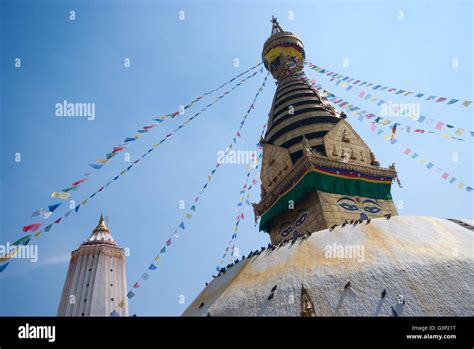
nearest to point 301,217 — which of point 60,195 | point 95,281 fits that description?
point 60,195

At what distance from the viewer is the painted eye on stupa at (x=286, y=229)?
15.7 m

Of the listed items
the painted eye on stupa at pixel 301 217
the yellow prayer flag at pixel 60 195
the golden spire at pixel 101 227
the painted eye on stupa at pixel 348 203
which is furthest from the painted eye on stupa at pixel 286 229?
the golden spire at pixel 101 227

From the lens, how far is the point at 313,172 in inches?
599

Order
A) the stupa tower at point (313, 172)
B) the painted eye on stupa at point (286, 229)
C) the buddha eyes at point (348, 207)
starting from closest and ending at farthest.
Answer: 1. the buddha eyes at point (348, 207)
2. the stupa tower at point (313, 172)
3. the painted eye on stupa at point (286, 229)

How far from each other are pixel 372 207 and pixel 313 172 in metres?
2.89

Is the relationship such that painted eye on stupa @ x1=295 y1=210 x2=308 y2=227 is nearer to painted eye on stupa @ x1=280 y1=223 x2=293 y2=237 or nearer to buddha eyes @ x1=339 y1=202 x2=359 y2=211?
painted eye on stupa @ x1=280 y1=223 x2=293 y2=237

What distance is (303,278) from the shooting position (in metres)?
7.13

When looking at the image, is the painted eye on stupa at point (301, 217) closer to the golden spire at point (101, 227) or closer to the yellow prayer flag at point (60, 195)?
the yellow prayer flag at point (60, 195)

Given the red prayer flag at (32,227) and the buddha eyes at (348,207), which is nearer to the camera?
the red prayer flag at (32,227)

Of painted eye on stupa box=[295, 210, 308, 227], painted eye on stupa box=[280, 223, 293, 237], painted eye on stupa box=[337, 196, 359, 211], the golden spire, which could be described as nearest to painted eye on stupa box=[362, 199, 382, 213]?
painted eye on stupa box=[337, 196, 359, 211]

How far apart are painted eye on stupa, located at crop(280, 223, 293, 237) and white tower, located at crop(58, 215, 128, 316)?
14.8 meters

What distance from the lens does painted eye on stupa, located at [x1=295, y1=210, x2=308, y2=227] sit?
15223 mm
